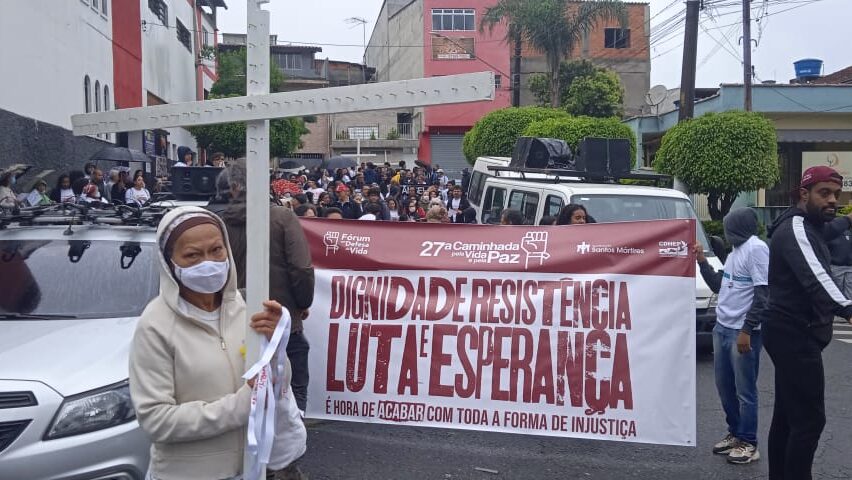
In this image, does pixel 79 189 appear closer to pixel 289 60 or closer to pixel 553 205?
pixel 553 205

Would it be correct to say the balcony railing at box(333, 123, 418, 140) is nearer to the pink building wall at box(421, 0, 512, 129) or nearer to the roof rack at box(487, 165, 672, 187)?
the pink building wall at box(421, 0, 512, 129)

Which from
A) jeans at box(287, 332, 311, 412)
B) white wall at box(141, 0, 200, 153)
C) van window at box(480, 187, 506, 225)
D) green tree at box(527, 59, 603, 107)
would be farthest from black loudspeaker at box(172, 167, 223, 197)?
green tree at box(527, 59, 603, 107)

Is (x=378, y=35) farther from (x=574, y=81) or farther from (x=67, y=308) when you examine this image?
(x=67, y=308)

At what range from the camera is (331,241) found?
6141 mm

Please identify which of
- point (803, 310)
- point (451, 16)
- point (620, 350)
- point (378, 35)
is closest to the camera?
point (803, 310)

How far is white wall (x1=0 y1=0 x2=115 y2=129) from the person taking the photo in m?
14.9

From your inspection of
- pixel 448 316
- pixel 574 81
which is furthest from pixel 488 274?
pixel 574 81

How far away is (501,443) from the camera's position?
20.5 ft

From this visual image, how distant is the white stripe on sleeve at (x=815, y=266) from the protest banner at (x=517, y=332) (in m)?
0.93

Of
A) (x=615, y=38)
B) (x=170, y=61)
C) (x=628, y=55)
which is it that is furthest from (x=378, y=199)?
(x=628, y=55)

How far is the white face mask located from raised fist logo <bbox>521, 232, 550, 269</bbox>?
326cm

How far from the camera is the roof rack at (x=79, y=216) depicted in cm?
→ 557

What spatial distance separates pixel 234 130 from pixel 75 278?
30279mm

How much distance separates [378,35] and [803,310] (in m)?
62.9
